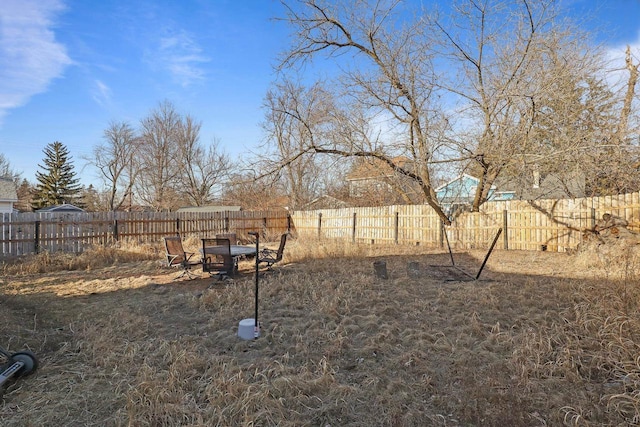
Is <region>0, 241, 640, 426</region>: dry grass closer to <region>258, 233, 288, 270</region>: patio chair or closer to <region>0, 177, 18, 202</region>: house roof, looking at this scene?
<region>258, 233, 288, 270</region>: patio chair

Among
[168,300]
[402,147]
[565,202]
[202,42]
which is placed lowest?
[168,300]

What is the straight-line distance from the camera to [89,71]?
1102cm

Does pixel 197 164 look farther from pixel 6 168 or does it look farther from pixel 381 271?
pixel 381 271

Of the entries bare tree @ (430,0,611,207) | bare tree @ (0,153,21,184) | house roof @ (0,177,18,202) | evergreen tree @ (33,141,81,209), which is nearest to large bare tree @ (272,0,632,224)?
bare tree @ (430,0,611,207)

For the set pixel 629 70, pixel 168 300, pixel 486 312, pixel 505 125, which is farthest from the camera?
pixel 505 125

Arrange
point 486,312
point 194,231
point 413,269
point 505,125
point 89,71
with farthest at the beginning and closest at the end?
point 194,231 < point 89,71 < point 505,125 < point 413,269 < point 486,312

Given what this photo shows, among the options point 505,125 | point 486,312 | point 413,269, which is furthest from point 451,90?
point 486,312

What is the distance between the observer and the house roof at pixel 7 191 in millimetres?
17312

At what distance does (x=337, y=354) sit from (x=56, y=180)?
118ft

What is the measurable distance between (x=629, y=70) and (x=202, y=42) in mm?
9812

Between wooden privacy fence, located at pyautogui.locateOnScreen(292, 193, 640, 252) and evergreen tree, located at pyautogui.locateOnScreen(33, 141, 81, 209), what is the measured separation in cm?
2785

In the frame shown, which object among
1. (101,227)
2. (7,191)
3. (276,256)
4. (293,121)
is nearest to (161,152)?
(7,191)

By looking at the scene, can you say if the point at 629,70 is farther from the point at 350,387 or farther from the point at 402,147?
the point at 350,387

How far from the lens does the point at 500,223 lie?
10.5 m
